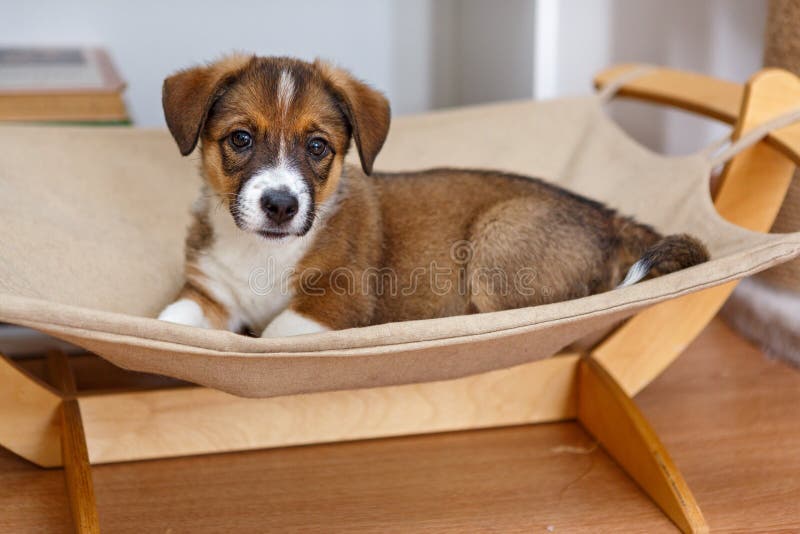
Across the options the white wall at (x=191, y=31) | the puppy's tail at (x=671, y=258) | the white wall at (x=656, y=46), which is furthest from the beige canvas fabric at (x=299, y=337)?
the white wall at (x=191, y=31)

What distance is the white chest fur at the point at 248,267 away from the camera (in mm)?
1848

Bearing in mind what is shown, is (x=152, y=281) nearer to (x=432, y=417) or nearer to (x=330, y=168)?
(x=330, y=168)

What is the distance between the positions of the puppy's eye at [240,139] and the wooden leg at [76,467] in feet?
1.99

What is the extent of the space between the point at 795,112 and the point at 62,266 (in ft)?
5.03

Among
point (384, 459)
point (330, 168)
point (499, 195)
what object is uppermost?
point (330, 168)

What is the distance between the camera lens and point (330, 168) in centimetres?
180

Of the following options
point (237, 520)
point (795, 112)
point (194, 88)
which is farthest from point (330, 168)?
point (795, 112)

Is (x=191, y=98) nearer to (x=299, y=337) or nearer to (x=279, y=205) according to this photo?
(x=279, y=205)

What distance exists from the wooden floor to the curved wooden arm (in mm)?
657

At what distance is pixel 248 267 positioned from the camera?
73.0 inches

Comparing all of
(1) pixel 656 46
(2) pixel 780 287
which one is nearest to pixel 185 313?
(2) pixel 780 287

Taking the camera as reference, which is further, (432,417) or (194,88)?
Result: (432,417)

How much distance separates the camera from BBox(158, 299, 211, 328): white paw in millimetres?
1815

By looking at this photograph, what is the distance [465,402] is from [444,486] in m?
0.23
